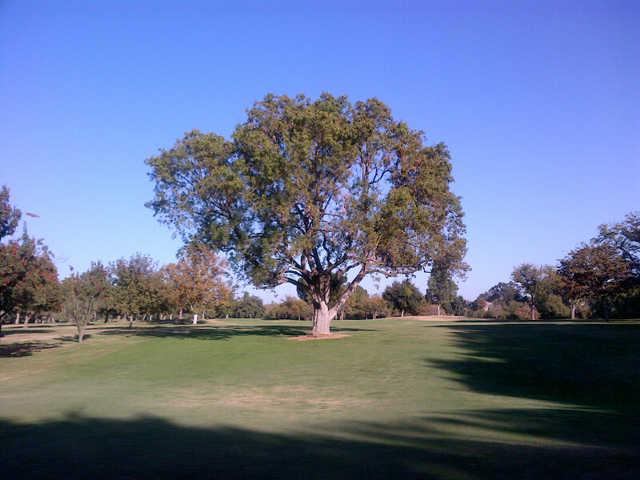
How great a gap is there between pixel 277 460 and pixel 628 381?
16.2 meters

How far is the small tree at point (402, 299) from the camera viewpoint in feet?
354

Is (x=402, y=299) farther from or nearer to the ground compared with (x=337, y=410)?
farther from the ground

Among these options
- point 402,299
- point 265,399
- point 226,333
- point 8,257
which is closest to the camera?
point 265,399

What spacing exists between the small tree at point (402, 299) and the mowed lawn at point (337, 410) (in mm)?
72744

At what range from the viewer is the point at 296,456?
827cm

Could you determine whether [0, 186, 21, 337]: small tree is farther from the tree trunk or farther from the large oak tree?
the tree trunk

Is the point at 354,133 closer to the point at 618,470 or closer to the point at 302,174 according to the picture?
the point at 302,174

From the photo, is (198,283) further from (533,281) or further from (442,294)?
(442,294)

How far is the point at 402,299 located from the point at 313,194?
7628cm

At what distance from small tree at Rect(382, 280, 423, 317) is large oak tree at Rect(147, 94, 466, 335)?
6789 centimetres

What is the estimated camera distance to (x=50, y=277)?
36844mm

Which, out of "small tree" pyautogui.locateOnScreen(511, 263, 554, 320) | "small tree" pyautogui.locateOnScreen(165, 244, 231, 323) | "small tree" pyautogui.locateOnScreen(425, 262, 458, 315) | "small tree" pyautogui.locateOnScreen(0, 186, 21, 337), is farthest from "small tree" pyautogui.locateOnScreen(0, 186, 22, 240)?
"small tree" pyautogui.locateOnScreen(425, 262, 458, 315)

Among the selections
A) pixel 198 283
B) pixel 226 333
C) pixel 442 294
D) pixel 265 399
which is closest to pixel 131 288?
pixel 198 283

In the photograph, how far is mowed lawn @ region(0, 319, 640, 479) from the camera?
25.0 feet
